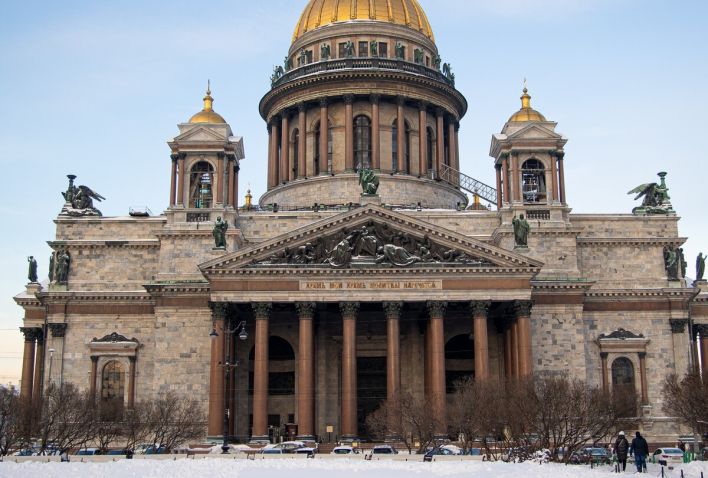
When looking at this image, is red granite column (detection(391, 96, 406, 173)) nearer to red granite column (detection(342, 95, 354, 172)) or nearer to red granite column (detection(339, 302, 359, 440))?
red granite column (detection(342, 95, 354, 172))

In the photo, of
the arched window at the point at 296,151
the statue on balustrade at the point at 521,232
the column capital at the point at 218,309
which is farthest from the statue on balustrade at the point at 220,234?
the arched window at the point at 296,151

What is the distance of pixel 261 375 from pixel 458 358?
14325mm

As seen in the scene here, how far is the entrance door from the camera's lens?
2564 inches

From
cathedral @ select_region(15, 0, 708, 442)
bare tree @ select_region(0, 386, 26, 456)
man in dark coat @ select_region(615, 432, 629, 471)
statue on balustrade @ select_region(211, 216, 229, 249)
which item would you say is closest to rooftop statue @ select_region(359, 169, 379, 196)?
cathedral @ select_region(15, 0, 708, 442)

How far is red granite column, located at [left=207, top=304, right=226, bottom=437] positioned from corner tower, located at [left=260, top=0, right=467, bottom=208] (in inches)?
766

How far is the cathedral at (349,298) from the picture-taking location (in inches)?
2343

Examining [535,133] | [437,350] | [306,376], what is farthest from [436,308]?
[535,133]


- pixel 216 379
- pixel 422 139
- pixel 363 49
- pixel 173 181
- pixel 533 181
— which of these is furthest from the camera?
pixel 363 49

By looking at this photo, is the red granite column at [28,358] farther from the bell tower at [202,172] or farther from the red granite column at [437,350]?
the red granite column at [437,350]

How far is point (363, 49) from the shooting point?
269ft

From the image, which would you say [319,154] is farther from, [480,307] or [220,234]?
[480,307]

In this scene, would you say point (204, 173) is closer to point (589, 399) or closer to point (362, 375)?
point (362, 375)

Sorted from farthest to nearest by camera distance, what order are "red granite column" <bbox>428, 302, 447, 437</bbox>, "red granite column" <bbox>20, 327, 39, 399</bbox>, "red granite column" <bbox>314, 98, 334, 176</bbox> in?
1. "red granite column" <bbox>314, 98, 334, 176</bbox>
2. "red granite column" <bbox>20, 327, 39, 399</bbox>
3. "red granite column" <bbox>428, 302, 447, 437</bbox>

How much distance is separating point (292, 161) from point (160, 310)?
71.9ft
